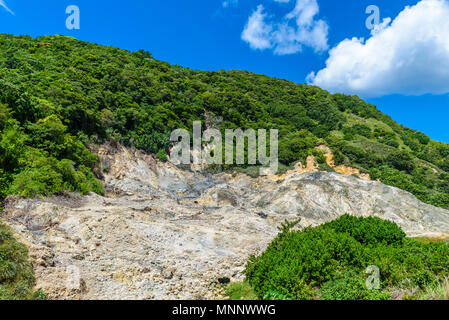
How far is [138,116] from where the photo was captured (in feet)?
124

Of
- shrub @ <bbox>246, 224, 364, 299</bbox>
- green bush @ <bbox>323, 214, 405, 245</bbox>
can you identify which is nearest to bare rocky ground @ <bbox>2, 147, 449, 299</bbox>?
shrub @ <bbox>246, 224, 364, 299</bbox>

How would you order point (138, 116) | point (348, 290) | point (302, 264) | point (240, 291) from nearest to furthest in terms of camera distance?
point (348, 290) → point (302, 264) → point (240, 291) → point (138, 116)

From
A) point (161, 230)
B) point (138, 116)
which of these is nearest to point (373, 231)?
point (161, 230)

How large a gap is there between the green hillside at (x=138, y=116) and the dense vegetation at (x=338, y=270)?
14.4 meters

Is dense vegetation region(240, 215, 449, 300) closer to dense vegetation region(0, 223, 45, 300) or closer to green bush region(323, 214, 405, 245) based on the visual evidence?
green bush region(323, 214, 405, 245)

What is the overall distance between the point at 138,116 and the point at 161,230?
27391mm

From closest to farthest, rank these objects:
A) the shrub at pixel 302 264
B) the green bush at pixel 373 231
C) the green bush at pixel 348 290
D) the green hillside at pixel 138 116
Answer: the green bush at pixel 348 290
the shrub at pixel 302 264
the green bush at pixel 373 231
the green hillside at pixel 138 116

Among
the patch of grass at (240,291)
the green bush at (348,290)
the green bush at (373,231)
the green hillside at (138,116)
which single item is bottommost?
the patch of grass at (240,291)

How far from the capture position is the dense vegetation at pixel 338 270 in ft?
22.2

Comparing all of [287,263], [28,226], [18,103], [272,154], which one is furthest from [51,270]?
[272,154]

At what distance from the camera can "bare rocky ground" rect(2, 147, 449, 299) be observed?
8.84 meters

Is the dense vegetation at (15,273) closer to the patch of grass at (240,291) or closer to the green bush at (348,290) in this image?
the patch of grass at (240,291)

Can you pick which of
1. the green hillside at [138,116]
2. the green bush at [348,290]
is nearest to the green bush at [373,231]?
the green bush at [348,290]

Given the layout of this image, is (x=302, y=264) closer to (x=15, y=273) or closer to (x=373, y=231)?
(x=373, y=231)
